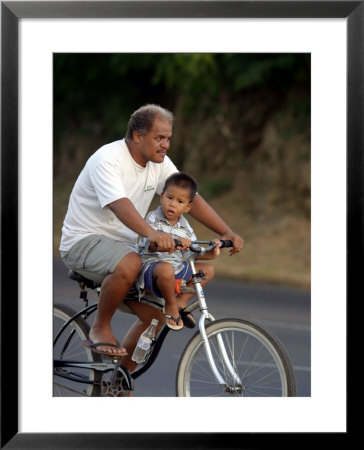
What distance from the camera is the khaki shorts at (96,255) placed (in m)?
4.79

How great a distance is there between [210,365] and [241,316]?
5.92 m

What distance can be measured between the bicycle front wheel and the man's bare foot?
36cm

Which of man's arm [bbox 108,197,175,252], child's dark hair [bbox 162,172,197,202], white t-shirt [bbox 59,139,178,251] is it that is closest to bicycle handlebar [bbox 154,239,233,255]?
man's arm [bbox 108,197,175,252]

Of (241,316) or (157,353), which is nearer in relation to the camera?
(157,353)

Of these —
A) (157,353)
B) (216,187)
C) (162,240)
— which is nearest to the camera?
(162,240)

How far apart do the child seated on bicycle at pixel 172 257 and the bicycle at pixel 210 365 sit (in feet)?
0.20

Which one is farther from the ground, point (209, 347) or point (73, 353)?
point (209, 347)

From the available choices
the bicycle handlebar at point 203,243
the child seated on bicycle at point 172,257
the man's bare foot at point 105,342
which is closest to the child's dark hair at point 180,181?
the child seated on bicycle at point 172,257

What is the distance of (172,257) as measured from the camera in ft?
15.8

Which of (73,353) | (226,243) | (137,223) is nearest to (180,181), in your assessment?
(137,223)

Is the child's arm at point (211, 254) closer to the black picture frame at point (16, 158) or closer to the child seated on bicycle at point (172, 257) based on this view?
the child seated on bicycle at point (172, 257)

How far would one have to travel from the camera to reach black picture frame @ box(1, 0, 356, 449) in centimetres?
432

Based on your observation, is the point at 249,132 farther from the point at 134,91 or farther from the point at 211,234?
the point at 211,234

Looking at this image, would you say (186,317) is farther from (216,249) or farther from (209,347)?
(216,249)
